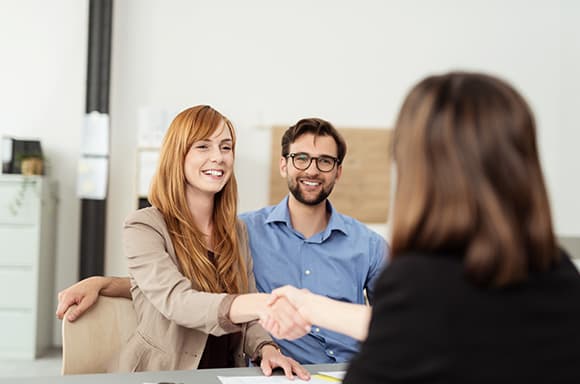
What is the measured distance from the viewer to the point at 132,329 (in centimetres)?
253

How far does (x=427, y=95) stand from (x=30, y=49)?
233 inches

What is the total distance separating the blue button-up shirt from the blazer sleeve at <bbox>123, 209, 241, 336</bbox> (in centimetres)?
57

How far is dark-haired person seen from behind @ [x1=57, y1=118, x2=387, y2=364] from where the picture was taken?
296cm

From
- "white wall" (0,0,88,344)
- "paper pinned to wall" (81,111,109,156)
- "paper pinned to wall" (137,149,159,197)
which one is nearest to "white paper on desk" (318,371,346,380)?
"paper pinned to wall" (137,149,159,197)

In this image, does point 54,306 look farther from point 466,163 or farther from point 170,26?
point 466,163

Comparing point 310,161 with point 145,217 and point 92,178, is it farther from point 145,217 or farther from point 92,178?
point 92,178

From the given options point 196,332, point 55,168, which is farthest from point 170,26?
point 196,332

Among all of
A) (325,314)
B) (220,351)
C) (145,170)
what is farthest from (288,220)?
(145,170)

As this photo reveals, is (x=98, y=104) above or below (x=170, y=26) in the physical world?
below

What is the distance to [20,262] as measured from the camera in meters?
6.02

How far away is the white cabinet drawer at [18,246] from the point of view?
601cm

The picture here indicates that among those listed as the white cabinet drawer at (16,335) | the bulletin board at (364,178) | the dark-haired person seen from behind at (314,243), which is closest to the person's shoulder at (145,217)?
the dark-haired person seen from behind at (314,243)

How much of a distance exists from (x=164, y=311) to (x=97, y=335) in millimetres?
227

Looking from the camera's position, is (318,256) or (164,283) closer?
(164,283)
